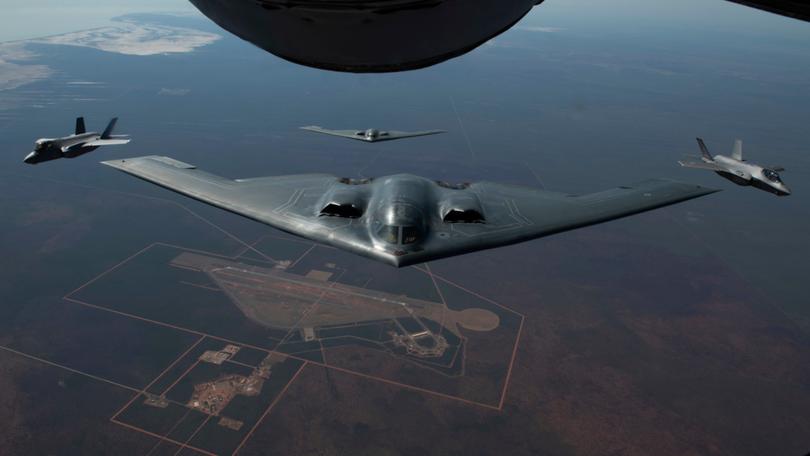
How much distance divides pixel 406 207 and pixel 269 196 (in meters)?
10.3

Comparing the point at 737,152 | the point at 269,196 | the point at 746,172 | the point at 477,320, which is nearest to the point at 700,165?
the point at 746,172

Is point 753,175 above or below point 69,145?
above

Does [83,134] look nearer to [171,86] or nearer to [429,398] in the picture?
[429,398]

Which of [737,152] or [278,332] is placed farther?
[737,152]

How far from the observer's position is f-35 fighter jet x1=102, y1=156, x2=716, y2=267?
76.5 ft

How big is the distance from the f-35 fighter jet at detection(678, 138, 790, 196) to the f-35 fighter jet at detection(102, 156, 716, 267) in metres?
15.9

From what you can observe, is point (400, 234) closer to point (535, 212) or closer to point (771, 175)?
point (535, 212)

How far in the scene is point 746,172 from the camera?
1526 inches

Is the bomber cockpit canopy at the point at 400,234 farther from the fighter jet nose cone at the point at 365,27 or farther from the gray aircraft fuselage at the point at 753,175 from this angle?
the gray aircraft fuselage at the point at 753,175

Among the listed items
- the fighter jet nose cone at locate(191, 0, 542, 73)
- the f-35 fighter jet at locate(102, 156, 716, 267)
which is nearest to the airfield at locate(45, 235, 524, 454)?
the f-35 fighter jet at locate(102, 156, 716, 267)

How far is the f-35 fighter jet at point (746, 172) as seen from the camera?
36531 mm

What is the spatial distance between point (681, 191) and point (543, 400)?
1979cm

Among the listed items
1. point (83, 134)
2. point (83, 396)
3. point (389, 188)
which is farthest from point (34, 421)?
point (389, 188)

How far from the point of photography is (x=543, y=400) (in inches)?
1394
